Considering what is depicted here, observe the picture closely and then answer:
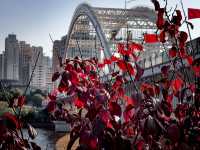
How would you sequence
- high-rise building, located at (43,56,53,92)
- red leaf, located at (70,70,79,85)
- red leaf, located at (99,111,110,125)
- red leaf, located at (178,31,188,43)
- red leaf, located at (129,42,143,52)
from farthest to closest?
high-rise building, located at (43,56,53,92)
red leaf, located at (129,42,143,52)
red leaf, located at (178,31,188,43)
red leaf, located at (70,70,79,85)
red leaf, located at (99,111,110,125)

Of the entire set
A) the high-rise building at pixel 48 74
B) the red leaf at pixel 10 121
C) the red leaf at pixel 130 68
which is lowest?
the high-rise building at pixel 48 74

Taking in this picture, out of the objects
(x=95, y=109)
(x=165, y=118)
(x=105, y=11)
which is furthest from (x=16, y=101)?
(x=105, y=11)

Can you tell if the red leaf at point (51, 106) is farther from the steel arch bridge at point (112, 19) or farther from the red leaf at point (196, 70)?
the steel arch bridge at point (112, 19)

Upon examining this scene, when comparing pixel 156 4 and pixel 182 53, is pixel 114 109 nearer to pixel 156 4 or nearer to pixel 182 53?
pixel 156 4

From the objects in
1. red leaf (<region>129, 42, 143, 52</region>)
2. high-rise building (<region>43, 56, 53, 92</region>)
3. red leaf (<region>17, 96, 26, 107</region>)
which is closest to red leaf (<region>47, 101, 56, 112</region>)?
red leaf (<region>17, 96, 26, 107</region>)

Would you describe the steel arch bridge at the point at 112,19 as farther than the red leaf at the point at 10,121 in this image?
Yes

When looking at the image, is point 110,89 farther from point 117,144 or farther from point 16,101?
point 117,144

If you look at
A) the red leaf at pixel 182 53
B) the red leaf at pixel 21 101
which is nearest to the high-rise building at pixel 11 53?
the red leaf at pixel 21 101

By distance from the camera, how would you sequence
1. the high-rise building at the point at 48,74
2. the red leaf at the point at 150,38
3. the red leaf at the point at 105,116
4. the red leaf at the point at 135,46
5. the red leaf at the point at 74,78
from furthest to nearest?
the high-rise building at the point at 48,74 < the red leaf at the point at 135,46 < the red leaf at the point at 150,38 < the red leaf at the point at 74,78 < the red leaf at the point at 105,116

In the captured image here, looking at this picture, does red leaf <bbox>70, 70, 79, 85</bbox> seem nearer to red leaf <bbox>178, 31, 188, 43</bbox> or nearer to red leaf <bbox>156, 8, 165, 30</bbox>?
red leaf <bbox>156, 8, 165, 30</bbox>

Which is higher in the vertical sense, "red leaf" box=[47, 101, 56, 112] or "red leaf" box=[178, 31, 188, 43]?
"red leaf" box=[178, 31, 188, 43]

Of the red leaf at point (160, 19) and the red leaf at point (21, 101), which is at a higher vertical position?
the red leaf at point (160, 19)

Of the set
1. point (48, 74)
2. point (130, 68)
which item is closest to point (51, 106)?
point (130, 68)

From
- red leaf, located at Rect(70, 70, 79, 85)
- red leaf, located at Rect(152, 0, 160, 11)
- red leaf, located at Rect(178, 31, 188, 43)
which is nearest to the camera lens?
red leaf, located at Rect(70, 70, 79, 85)
